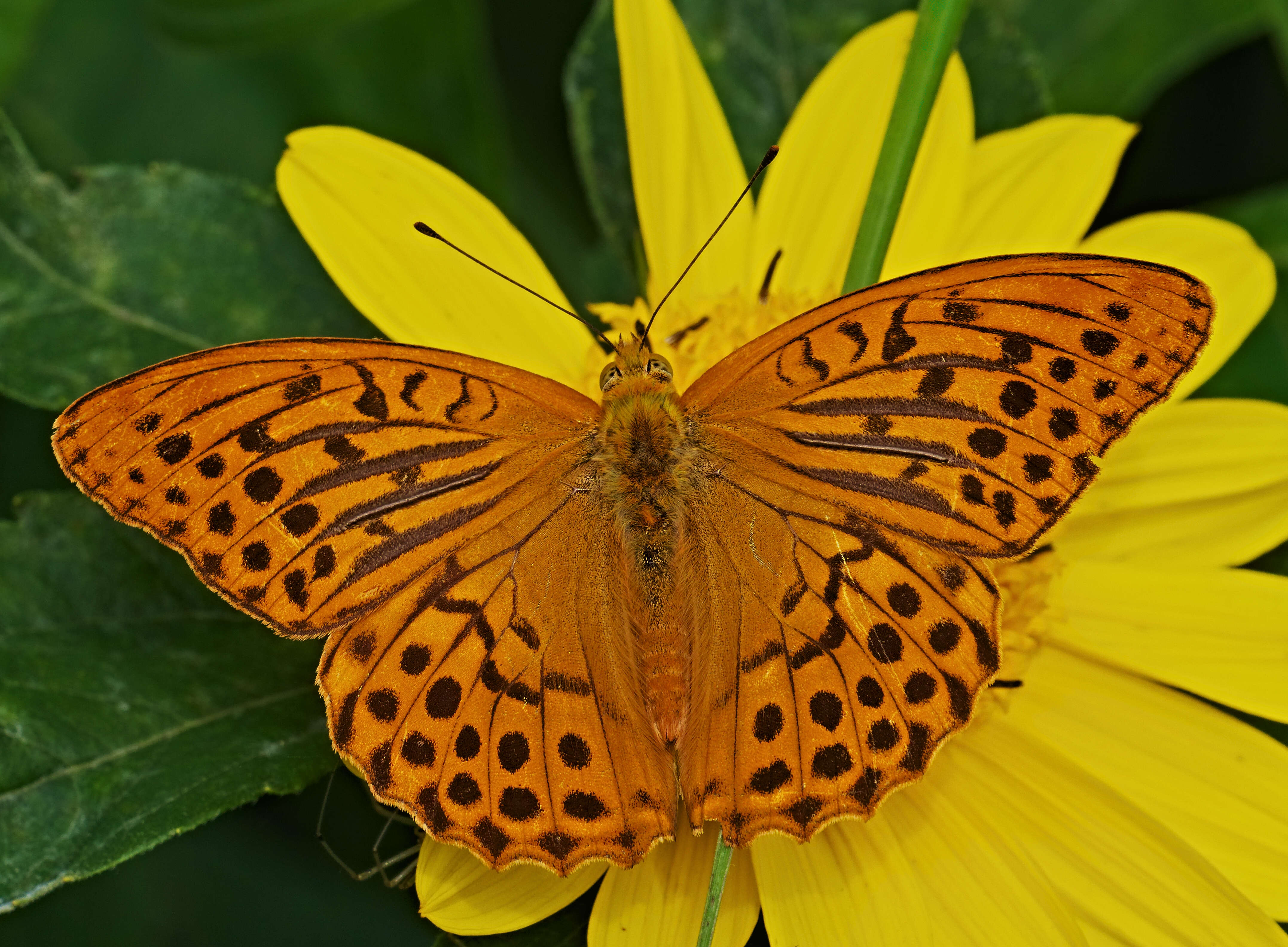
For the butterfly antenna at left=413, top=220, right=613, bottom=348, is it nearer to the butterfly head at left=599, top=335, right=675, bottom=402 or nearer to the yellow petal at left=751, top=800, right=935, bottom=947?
the butterfly head at left=599, top=335, right=675, bottom=402

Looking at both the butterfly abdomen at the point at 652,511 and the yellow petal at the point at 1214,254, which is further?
the yellow petal at the point at 1214,254

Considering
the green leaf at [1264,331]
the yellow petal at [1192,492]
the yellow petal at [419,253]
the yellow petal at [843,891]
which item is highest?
the green leaf at [1264,331]

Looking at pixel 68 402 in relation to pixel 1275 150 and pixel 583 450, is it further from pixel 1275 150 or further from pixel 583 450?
pixel 1275 150

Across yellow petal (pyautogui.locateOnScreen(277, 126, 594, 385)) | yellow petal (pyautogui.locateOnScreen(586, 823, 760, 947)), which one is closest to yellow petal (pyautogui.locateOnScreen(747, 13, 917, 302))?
yellow petal (pyautogui.locateOnScreen(277, 126, 594, 385))

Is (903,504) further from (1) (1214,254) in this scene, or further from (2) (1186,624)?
(1) (1214,254)

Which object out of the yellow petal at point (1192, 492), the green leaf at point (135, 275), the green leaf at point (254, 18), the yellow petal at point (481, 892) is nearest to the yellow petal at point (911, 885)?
the yellow petal at point (481, 892)

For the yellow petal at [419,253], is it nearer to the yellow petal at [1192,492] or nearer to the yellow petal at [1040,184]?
the yellow petal at [1040,184]

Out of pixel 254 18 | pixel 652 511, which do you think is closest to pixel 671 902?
pixel 652 511
